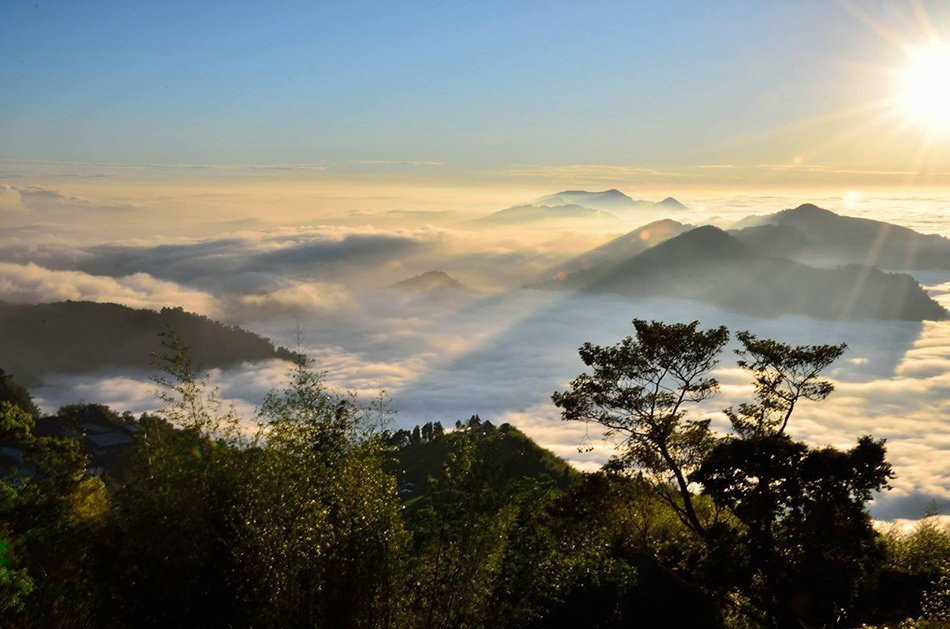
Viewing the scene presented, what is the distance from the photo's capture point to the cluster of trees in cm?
1648

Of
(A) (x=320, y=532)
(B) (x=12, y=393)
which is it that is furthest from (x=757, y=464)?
(B) (x=12, y=393)

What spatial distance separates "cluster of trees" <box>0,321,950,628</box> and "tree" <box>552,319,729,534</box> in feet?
0.21

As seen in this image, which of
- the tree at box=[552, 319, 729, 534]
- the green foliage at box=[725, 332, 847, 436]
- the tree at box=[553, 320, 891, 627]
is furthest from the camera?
the tree at box=[552, 319, 729, 534]

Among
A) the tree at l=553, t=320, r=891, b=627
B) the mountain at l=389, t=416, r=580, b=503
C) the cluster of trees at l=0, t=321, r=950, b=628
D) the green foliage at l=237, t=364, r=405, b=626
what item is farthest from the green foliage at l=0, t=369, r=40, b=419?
the tree at l=553, t=320, r=891, b=627

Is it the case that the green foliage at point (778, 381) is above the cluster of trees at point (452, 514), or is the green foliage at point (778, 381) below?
above

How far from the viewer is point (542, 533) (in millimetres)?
22391

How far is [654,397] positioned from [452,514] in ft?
25.7

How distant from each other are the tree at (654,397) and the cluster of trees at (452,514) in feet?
0.21

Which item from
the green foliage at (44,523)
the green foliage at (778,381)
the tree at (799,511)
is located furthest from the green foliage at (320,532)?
the green foliage at (778,381)

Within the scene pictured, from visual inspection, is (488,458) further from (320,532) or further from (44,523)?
(44,523)

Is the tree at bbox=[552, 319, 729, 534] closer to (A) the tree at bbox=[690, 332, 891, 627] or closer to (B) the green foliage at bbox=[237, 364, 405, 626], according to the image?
(A) the tree at bbox=[690, 332, 891, 627]

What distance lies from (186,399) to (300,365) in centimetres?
497

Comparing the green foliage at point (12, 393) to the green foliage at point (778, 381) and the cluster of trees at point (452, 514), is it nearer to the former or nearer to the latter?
the cluster of trees at point (452, 514)

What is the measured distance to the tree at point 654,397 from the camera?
21.5 meters
